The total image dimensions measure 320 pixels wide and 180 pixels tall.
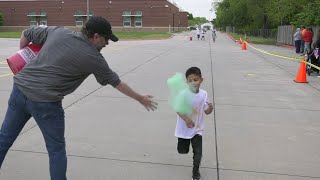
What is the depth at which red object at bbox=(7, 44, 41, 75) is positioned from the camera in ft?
12.2

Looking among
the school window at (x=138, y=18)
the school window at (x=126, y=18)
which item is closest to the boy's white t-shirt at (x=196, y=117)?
the school window at (x=138, y=18)

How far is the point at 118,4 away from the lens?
276 ft

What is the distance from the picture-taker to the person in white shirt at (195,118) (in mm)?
4290

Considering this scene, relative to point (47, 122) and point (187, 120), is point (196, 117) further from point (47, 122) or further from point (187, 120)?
point (47, 122)

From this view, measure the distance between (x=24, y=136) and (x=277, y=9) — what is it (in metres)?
34.5

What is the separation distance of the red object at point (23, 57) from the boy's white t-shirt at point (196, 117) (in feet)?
5.29

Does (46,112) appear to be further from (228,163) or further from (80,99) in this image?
(80,99)

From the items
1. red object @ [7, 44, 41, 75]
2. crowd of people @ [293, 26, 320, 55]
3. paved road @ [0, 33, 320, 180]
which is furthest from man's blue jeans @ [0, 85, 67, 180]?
crowd of people @ [293, 26, 320, 55]

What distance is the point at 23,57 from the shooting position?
3729 millimetres

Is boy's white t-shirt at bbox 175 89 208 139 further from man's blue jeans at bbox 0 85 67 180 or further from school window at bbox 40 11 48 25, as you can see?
school window at bbox 40 11 48 25

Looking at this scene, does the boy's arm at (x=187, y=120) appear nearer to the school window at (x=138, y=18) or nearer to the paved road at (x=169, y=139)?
the paved road at (x=169, y=139)

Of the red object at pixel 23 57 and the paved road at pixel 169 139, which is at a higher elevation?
the red object at pixel 23 57

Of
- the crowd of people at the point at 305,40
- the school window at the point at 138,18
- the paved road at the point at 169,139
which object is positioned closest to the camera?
the paved road at the point at 169,139

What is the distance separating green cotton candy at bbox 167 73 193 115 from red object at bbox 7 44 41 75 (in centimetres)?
133
